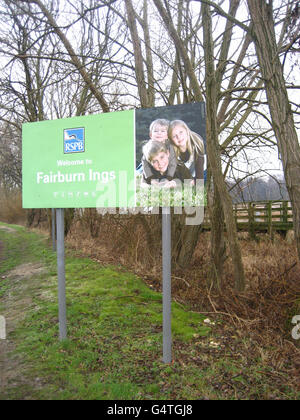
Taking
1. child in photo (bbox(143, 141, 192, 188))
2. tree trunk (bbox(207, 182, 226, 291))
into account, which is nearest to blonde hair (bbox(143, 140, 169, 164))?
child in photo (bbox(143, 141, 192, 188))

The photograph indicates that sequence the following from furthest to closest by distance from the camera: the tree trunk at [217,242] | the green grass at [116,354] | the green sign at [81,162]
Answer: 1. the tree trunk at [217,242]
2. the green sign at [81,162]
3. the green grass at [116,354]

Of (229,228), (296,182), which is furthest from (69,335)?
(296,182)

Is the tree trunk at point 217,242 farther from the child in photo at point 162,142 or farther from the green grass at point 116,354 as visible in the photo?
the child in photo at point 162,142

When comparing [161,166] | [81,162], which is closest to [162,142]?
[161,166]

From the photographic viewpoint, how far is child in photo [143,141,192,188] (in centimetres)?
373

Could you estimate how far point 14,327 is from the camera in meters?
5.45

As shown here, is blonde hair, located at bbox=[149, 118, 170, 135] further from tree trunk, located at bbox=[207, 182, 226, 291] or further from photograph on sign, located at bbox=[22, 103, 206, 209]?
tree trunk, located at bbox=[207, 182, 226, 291]

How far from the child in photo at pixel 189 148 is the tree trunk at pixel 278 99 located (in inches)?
51.0

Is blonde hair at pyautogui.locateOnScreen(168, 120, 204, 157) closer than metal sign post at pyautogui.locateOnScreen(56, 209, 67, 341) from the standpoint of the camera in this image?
→ Yes

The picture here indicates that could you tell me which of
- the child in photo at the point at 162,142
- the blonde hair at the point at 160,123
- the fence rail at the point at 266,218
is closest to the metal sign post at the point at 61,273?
the child in photo at the point at 162,142

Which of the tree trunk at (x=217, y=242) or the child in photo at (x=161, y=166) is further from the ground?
the child in photo at (x=161, y=166)

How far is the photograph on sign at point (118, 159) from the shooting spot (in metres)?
3.74

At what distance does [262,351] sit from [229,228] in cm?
235

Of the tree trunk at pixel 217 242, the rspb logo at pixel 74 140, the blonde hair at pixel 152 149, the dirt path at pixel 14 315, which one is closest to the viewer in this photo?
the dirt path at pixel 14 315
